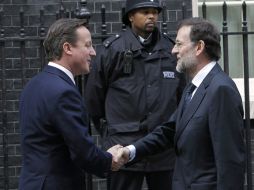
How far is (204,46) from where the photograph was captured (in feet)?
14.1

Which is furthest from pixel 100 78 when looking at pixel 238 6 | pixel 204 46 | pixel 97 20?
pixel 238 6

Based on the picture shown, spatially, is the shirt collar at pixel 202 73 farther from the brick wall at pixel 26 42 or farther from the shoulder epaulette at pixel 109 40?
the brick wall at pixel 26 42

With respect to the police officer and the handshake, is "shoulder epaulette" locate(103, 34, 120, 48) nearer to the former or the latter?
the police officer

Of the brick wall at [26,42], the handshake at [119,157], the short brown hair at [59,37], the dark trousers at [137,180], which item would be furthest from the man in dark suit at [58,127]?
the brick wall at [26,42]

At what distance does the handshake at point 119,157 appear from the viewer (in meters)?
4.59

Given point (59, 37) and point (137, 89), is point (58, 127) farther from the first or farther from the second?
point (137, 89)

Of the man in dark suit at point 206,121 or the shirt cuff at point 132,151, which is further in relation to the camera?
the shirt cuff at point 132,151

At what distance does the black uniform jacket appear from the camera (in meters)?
5.28

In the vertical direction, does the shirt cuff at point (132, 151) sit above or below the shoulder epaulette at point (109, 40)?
below

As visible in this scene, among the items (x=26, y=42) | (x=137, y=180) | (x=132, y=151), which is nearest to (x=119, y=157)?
(x=132, y=151)

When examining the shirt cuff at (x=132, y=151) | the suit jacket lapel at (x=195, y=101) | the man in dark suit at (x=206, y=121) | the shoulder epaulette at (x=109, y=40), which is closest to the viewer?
the man in dark suit at (x=206, y=121)

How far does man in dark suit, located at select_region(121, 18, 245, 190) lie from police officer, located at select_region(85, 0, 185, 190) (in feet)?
2.74

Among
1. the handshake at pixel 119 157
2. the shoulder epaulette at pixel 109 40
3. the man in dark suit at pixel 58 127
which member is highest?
the shoulder epaulette at pixel 109 40

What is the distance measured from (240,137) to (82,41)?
3.52 feet
